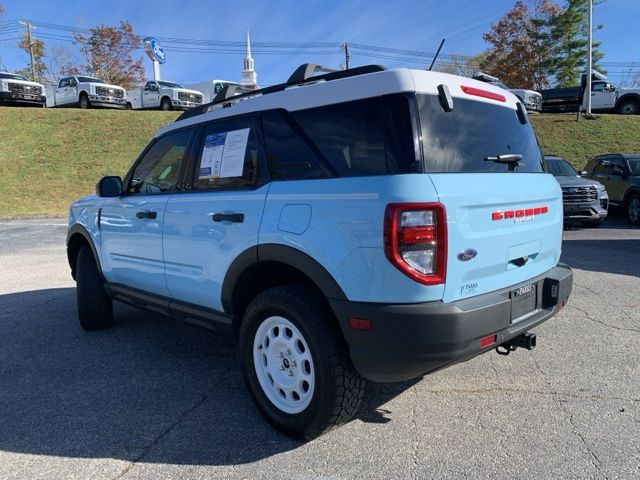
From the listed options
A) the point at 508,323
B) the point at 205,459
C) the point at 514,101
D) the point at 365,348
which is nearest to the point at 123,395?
the point at 205,459

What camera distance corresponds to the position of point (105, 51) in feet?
155

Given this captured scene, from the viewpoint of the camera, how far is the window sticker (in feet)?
11.1

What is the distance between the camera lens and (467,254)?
2.58m

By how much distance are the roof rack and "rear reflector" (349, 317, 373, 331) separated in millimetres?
1352

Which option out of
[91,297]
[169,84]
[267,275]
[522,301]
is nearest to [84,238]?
[91,297]

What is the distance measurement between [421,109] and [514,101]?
122cm

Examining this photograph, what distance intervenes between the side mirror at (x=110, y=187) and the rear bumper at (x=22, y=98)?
26.1 metres

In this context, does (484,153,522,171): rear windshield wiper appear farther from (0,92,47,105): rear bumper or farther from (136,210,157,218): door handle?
(0,92,47,105): rear bumper

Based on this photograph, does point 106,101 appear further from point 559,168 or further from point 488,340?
point 488,340

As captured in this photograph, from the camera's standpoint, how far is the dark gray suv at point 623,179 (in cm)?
1253

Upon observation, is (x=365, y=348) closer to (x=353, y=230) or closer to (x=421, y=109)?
(x=353, y=230)

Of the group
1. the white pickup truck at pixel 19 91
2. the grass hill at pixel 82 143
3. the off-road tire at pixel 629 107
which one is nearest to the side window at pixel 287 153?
the grass hill at pixel 82 143

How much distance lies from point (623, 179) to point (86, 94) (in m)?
25.8

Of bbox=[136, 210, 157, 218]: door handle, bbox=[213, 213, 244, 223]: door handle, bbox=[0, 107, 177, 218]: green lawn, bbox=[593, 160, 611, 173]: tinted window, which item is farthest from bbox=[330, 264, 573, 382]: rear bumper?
bbox=[0, 107, 177, 218]: green lawn
